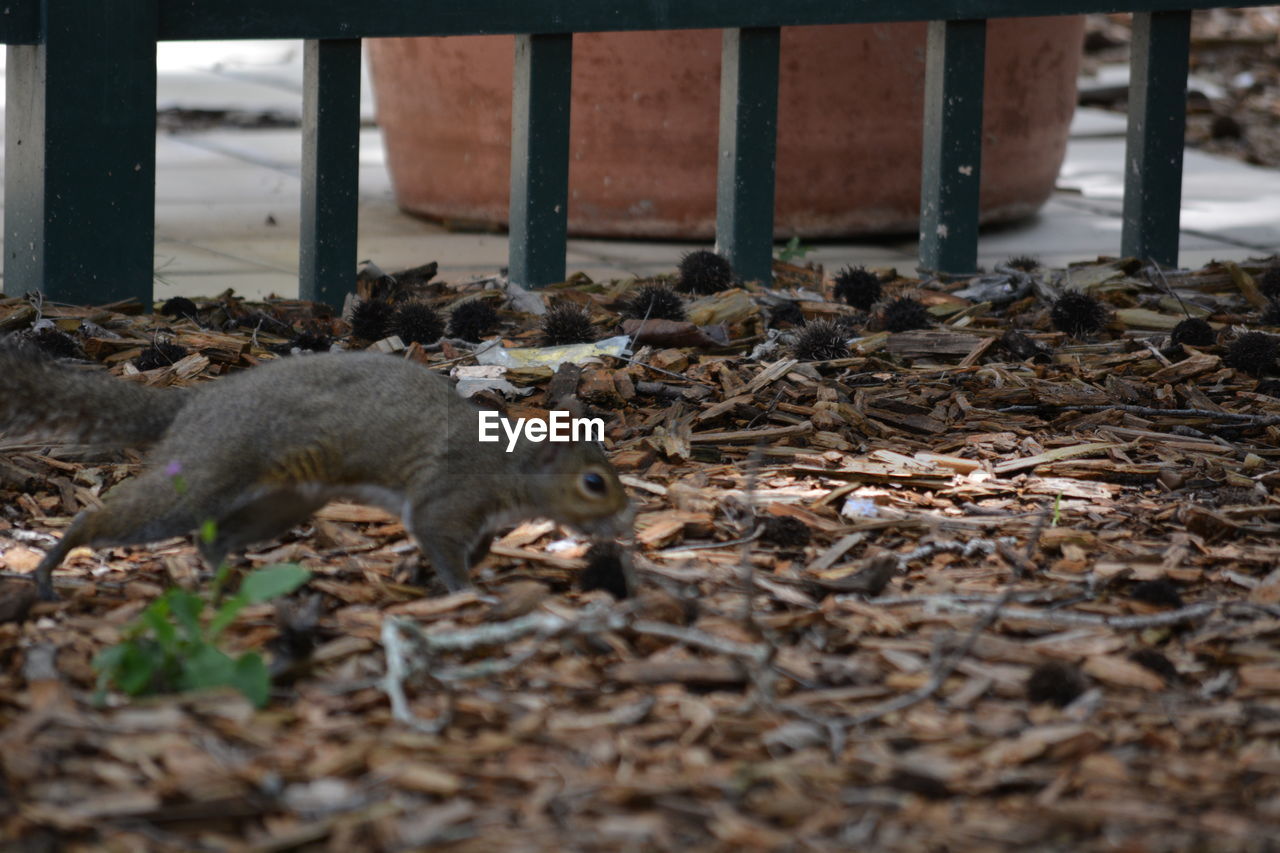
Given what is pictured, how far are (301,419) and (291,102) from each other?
7679 millimetres

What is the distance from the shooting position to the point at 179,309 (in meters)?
4.43

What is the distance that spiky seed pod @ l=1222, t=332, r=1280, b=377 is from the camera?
4.17 meters

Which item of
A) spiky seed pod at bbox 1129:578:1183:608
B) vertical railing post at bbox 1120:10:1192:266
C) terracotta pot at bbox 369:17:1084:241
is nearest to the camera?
spiky seed pod at bbox 1129:578:1183:608

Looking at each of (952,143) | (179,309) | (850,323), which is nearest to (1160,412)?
(850,323)

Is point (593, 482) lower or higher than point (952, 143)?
lower

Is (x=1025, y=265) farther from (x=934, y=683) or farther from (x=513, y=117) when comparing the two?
(x=934, y=683)

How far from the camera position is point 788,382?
13.1ft

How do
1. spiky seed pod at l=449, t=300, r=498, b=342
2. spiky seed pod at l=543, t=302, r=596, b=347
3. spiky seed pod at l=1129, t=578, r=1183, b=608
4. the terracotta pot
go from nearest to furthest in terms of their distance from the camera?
spiky seed pod at l=1129, t=578, r=1183, b=608
spiky seed pod at l=543, t=302, r=596, b=347
spiky seed pod at l=449, t=300, r=498, b=342
the terracotta pot

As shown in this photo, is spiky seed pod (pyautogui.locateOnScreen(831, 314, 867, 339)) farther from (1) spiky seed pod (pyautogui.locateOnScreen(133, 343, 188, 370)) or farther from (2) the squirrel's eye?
(1) spiky seed pod (pyautogui.locateOnScreen(133, 343, 188, 370))

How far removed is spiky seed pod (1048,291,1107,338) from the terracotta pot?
1.89 metres

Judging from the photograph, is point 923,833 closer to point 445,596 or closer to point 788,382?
point 445,596

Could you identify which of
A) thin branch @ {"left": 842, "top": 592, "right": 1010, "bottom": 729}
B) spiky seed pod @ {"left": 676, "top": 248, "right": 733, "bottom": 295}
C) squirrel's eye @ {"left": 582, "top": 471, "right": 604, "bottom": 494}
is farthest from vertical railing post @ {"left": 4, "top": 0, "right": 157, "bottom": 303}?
thin branch @ {"left": 842, "top": 592, "right": 1010, "bottom": 729}

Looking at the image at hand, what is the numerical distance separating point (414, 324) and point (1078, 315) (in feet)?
5.97

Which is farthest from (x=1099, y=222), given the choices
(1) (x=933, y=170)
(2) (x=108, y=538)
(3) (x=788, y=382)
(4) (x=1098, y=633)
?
(2) (x=108, y=538)
